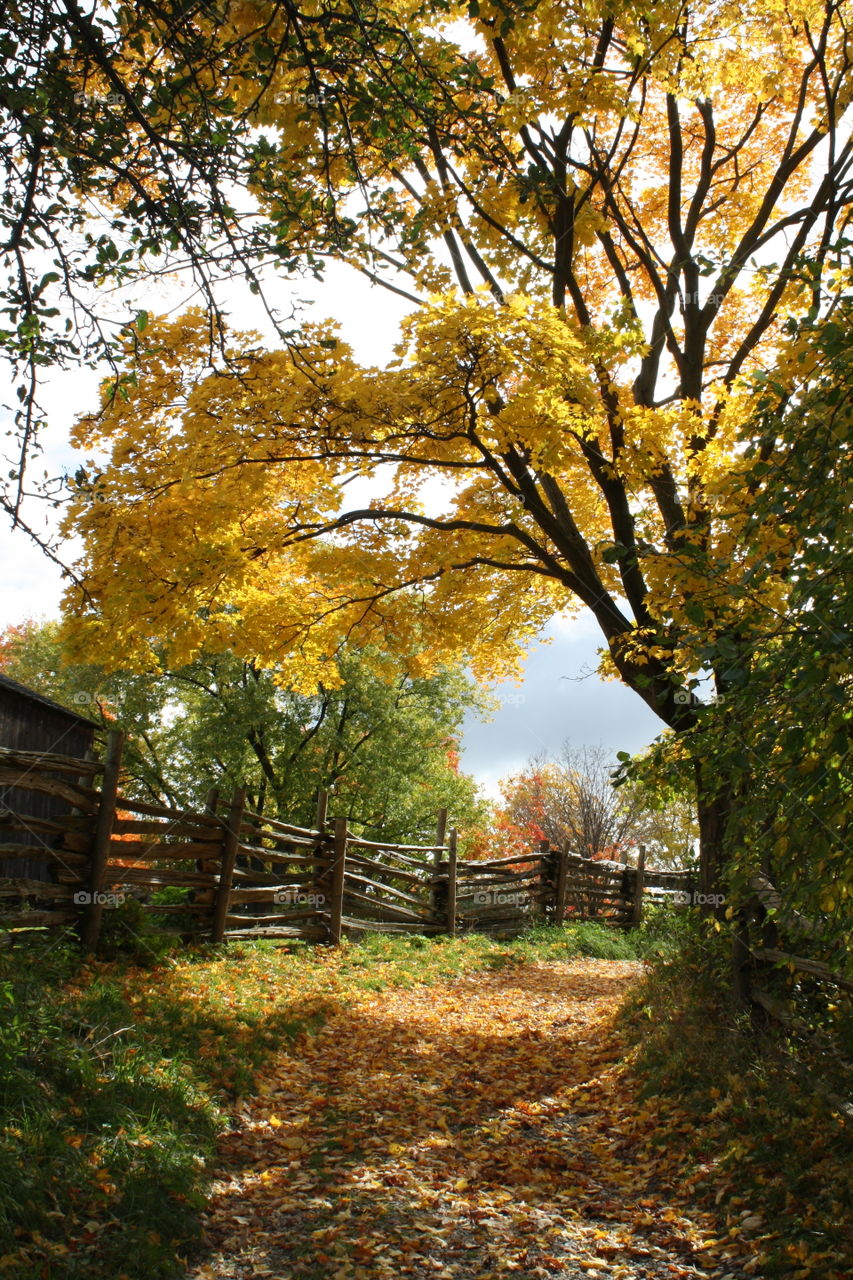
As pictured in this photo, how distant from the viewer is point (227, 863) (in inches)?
383

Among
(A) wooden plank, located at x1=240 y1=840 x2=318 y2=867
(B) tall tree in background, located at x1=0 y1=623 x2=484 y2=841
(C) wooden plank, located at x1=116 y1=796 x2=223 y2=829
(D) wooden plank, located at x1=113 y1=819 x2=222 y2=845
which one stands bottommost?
(A) wooden plank, located at x1=240 y1=840 x2=318 y2=867

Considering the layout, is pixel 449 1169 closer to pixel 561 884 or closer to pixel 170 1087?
pixel 170 1087

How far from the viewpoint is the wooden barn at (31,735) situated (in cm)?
1395

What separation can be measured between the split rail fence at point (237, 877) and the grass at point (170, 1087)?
27.6 inches

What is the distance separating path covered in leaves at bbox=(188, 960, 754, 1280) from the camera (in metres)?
3.90

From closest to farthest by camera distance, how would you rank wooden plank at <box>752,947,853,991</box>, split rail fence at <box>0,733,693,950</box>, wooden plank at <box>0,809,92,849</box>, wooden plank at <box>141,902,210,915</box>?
wooden plank at <box>752,947,853,991</box> → wooden plank at <box>0,809,92,849</box> → split rail fence at <box>0,733,693,950</box> → wooden plank at <box>141,902,210,915</box>

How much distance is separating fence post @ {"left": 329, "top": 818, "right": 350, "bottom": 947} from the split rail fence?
15mm

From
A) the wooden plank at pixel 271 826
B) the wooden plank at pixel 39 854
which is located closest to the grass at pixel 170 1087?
the wooden plank at pixel 39 854

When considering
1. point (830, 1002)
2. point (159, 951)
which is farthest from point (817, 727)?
point (159, 951)

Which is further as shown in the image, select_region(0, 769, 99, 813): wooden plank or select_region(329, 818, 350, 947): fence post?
select_region(329, 818, 350, 947): fence post

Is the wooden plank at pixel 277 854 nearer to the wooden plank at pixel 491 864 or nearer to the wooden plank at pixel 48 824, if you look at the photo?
the wooden plank at pixel 48 824

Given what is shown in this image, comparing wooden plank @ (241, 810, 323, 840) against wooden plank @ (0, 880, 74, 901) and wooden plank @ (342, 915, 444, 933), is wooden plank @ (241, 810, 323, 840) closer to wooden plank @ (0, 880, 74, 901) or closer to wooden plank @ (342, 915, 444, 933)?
wooden plank @ (342, 915, 444, 933)

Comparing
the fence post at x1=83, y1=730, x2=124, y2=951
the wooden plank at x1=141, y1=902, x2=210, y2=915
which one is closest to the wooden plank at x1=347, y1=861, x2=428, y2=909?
the wooden plank at x1=141, y1=902, x2=210, y2=915

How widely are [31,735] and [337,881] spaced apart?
20.4 ft
